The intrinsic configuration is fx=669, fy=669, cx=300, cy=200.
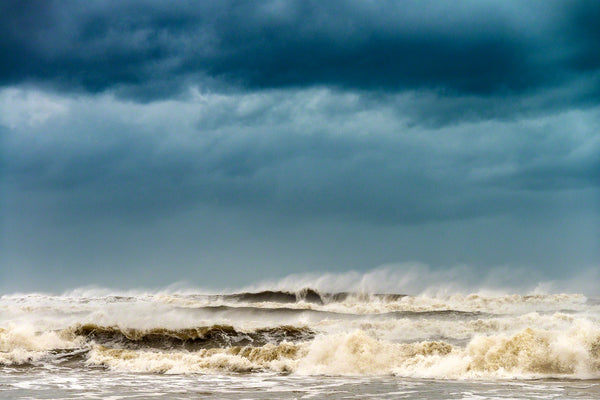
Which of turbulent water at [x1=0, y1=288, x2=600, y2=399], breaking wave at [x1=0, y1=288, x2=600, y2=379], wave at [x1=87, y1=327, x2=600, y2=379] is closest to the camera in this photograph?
turbulent water at [x1=0, y1=288, x2=600, y2=399]

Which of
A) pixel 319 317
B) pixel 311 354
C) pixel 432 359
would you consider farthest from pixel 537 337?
pixel 319 317

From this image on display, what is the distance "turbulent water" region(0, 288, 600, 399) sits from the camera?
1251 cm

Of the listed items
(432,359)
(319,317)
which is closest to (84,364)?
(432,359)

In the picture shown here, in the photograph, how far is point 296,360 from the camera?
16578mm

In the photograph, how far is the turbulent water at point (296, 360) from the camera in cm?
1251

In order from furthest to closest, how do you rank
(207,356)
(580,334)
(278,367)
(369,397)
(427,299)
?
1. (427,299)
2. (207,356)
3. (278,367)
4. (580,334)
5. (369,397)

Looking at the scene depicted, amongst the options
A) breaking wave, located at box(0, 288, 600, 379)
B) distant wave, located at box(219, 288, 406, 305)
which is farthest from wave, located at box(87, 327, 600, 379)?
distant wave, located at box(219, 288, 406, 305)

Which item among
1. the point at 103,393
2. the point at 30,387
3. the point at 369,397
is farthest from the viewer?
the point at 30,387

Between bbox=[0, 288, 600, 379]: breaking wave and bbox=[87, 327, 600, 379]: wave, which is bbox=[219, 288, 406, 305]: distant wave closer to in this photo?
bbox=[0, 288, 600, 379]: breaking wave

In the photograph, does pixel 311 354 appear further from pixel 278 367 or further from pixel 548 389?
pixel 548 389

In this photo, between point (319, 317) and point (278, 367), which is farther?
point (319, 317)

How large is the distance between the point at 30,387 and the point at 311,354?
21.4ft

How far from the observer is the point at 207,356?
17.7 meters

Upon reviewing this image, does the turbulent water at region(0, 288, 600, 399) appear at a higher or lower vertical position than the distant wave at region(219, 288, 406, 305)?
lower
